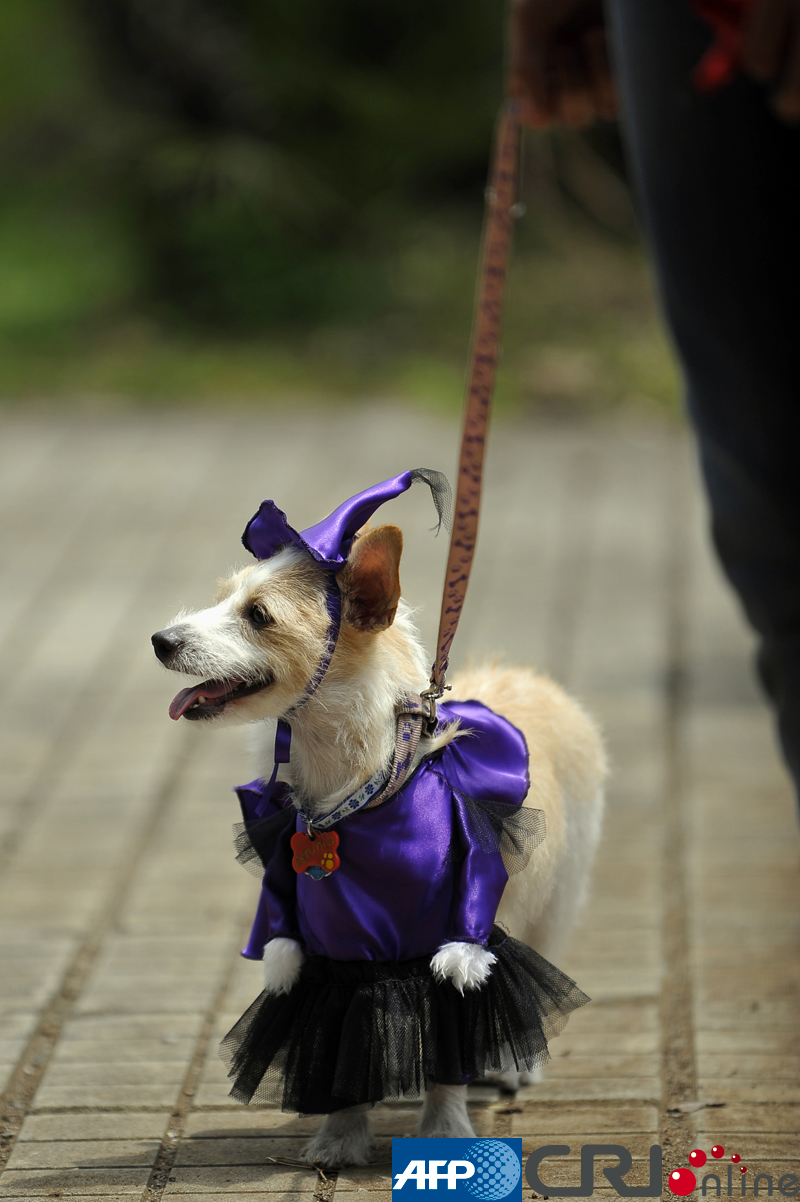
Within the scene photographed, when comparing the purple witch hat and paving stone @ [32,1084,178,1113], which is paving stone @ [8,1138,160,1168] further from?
the purple witch hat

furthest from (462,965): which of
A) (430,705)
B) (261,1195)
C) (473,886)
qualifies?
(261,1195)

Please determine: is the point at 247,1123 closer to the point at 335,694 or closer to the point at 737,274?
the point at 335,694

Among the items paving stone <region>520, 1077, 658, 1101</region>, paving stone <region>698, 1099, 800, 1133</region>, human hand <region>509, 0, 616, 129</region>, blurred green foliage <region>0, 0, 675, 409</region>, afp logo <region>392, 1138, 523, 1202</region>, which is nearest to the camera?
afp logo <region>392, 1138, 523, 1202</region>

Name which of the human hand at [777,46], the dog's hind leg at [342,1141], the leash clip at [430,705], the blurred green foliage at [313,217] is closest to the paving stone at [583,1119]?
the dog's hind leg at [342,1141]

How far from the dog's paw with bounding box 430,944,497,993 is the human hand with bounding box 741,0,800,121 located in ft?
4.77

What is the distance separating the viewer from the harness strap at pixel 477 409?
2.02m

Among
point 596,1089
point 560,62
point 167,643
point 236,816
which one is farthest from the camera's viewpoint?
point 236,816

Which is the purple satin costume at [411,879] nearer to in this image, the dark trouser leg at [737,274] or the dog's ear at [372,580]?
the dog's ear at [372,580]

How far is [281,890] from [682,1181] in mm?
736

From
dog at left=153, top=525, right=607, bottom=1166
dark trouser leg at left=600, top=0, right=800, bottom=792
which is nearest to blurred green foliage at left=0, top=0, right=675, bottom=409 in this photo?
dark trouser leg at left=600, top=0, right=800, bottom=792

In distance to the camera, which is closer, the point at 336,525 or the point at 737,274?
the point at 336,525

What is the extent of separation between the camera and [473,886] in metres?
1.94

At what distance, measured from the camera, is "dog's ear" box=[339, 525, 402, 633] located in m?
1.85

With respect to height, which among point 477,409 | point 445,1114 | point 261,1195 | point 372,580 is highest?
point 477,409
